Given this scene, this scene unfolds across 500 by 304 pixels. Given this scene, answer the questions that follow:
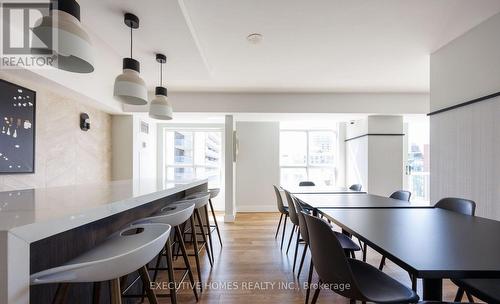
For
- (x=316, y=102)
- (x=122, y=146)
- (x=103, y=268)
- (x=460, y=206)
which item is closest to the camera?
(x=103, y=268)

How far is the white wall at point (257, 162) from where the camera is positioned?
565 cm

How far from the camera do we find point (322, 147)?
6074 mm

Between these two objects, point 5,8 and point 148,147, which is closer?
point 5,8

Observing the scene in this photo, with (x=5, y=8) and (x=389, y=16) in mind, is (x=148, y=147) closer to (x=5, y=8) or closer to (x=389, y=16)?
(x=5, y=8)

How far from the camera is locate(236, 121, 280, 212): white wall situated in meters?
5.65

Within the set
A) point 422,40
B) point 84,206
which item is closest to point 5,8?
point 84,206

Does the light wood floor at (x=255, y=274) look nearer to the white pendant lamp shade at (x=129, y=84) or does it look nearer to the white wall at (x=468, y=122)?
the white wall at (x=468, y=122)

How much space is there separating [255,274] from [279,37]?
2607mm

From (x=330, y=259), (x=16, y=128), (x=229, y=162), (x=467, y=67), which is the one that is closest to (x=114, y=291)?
(x=330, y=259)

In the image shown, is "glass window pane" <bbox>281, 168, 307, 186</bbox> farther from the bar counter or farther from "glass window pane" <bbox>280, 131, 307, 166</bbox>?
the bar counter

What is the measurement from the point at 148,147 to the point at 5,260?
4.96m

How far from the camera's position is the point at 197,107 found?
440 cm

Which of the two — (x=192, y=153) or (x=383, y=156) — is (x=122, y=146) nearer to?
(x=192, y=153)


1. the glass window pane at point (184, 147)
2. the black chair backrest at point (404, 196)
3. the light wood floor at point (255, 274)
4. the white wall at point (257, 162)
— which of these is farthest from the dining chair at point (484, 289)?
the glass window pane at point (184, 147)
